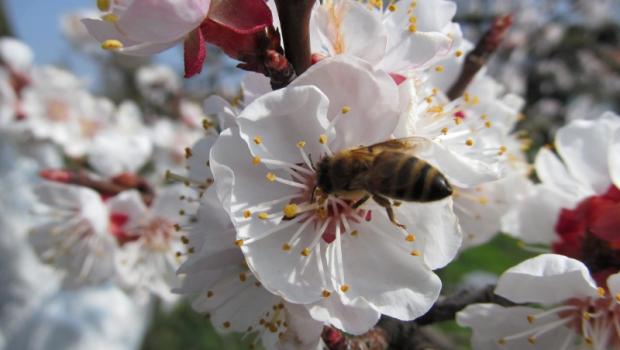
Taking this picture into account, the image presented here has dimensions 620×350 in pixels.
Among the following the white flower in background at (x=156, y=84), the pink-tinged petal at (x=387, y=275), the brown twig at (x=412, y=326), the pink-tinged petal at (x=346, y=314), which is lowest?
the white flower in background at (x=156, y=84)

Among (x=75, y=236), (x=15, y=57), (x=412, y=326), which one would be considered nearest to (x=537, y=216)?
(x=412, y=326)

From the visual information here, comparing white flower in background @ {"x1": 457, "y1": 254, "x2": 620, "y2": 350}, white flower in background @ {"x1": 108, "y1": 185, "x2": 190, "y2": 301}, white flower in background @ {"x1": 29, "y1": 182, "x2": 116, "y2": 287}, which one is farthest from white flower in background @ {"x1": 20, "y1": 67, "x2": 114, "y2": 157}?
white flower in background @ {"x1": 457, "y1": 254, "x2": 620, "y2": 350}

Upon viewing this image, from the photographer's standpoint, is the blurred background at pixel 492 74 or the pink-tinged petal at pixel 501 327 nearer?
the pink-tinged petal at pixel 501 327

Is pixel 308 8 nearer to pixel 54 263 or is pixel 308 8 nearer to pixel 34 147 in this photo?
pixel 54 263

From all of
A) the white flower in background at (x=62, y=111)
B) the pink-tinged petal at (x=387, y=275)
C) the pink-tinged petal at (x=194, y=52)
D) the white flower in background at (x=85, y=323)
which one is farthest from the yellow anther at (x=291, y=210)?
the white flower in background at (x=85, y=323)

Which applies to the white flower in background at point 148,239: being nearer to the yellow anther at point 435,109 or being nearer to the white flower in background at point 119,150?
the white flower in background at point 119,150

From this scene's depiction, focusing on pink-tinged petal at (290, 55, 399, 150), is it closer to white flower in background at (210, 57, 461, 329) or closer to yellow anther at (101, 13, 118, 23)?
white flower in background at (210, 57, 461, 329)
